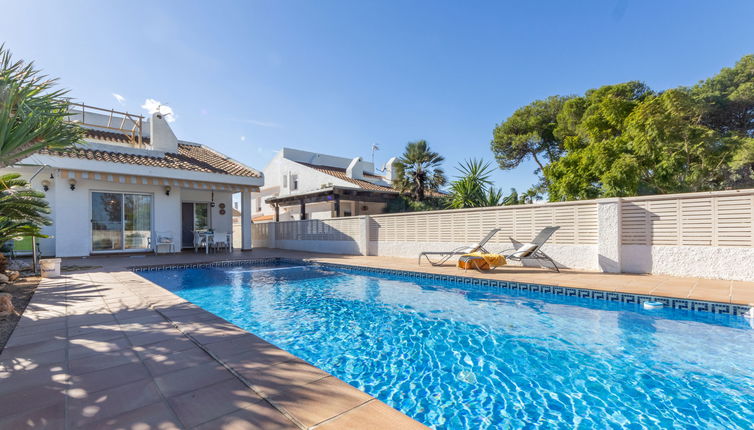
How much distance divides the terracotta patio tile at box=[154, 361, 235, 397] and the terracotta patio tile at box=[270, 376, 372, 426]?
2.36 ft

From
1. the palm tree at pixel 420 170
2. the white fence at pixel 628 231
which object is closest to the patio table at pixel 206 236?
the white fence at pixel 628 231

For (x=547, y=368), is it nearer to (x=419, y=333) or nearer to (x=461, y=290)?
(x=419, y=333)

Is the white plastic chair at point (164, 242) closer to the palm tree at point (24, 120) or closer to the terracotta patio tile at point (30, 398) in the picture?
the palm tree at point (24, 120)

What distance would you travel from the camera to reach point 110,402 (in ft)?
8.62

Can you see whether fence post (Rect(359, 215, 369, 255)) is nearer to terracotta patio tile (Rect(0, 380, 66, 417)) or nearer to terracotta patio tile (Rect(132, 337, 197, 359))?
terracotta patio tile (Rect(132, 337, 197, 359))

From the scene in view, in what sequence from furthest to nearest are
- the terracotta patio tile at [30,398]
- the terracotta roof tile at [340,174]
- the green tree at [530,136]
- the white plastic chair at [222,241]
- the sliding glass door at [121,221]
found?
the green tree at [530,136] → the terracotta roof tile at [340,174] → the white plastic chair at [222,241] → the sliding glass door at [121,221] → the terracotta patio tile at [30,398]

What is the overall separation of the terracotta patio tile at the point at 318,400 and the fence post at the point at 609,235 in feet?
34.7

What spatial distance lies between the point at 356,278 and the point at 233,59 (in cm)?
1275

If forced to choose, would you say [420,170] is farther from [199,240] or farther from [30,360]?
[30,360]

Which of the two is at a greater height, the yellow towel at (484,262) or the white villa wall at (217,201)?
the white villa wall at (217,201)

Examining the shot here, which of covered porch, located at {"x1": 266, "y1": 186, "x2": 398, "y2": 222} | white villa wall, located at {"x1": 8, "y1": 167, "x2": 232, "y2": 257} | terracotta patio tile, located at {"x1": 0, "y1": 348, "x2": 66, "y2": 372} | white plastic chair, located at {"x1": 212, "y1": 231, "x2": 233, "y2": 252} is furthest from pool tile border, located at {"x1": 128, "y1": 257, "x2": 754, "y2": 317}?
covered porch, located at {"x1": 266, "y1": 186, "x2": 398, "y2": 222}

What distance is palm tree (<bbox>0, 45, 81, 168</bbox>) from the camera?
430 cm

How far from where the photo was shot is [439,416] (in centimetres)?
350

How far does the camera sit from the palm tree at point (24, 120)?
4.30 meters
